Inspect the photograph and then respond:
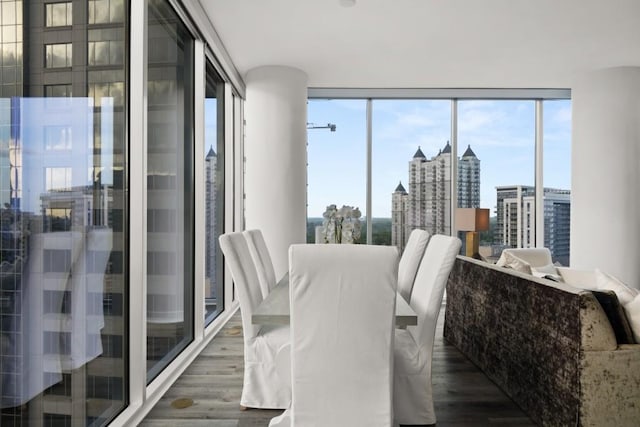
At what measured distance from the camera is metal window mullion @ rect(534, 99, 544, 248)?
6.17 meters

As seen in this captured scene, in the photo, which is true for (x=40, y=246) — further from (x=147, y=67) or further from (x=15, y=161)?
(x=147, y=67)

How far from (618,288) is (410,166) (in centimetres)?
403

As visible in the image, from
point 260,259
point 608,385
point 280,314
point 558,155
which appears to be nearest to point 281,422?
point 280,314

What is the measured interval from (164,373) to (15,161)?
1.88 m

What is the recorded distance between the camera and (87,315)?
197 centimetres

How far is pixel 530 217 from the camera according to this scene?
6223mm

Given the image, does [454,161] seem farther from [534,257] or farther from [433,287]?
[433,287]

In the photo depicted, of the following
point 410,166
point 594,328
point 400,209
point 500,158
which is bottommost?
point 594,328

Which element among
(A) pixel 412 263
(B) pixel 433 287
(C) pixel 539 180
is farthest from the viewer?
(C) pixel 539 180

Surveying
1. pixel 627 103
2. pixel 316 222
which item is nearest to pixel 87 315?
pixel 316 222

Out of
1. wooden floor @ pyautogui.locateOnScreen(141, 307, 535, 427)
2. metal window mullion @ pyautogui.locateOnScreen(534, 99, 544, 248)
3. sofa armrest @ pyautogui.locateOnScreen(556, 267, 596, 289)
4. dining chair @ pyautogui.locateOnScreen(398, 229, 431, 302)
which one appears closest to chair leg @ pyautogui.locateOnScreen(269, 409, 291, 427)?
wooden floor @ pyautogui.locateOnScreen(141, 307, 535, 427)

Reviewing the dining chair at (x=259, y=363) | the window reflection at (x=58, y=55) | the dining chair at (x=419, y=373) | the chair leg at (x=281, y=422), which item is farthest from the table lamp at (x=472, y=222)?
the window reflection at (x=58, y=55)

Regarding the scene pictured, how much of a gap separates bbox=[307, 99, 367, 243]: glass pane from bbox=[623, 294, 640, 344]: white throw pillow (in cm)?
413

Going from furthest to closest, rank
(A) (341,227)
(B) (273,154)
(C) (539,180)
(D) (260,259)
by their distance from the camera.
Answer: (C) (539,180) < (B) (273,154) < (D) (260,259) < (A) (341,227)
